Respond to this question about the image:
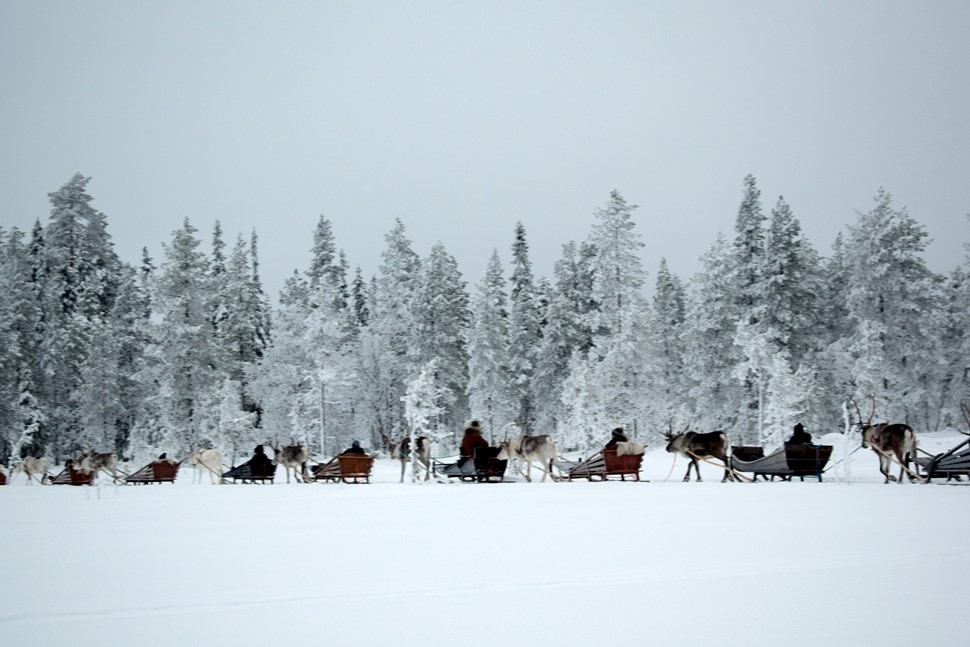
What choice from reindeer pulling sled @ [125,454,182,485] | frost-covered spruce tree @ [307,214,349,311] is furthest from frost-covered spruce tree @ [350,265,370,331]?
reindeer pulling sled @ [125,454,182,485]

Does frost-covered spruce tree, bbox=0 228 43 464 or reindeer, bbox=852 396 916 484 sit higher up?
frost-covered spruce tree, bbox=0 228 43 464

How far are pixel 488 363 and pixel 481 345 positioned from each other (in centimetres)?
118

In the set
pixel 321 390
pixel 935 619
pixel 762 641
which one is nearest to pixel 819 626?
pixel 762 641

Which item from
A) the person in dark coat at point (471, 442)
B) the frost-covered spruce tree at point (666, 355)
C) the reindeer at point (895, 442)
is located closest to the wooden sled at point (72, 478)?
the person in dark coat at point (471, 442)

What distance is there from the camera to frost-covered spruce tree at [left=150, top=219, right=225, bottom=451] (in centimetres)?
3597

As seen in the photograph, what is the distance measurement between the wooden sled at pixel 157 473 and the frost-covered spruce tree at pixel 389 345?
17005 mm

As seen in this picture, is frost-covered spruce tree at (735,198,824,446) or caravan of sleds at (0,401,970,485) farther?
frost-covered spruce tree at (735,198,824,446)

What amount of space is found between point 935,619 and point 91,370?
4154cm

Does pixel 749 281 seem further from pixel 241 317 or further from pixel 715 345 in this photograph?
pixel 241 317

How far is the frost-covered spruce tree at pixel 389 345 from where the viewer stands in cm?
4438

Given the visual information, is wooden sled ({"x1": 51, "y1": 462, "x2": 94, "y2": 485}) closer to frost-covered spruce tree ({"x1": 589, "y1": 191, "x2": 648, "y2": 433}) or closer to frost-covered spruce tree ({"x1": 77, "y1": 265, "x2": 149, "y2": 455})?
frost-covered spruce tree ({"x1": 77, "y1": 265, "x2": 149, "y2": 455})

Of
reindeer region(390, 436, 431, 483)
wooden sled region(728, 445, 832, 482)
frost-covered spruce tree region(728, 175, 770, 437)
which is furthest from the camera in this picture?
frost-covered spruce tree region(728, 175, 770, 437)

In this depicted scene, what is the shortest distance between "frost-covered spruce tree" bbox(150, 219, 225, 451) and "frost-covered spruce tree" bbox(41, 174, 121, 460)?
5.46 meters

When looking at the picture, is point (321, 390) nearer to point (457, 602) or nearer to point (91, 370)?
point (91, 370)
